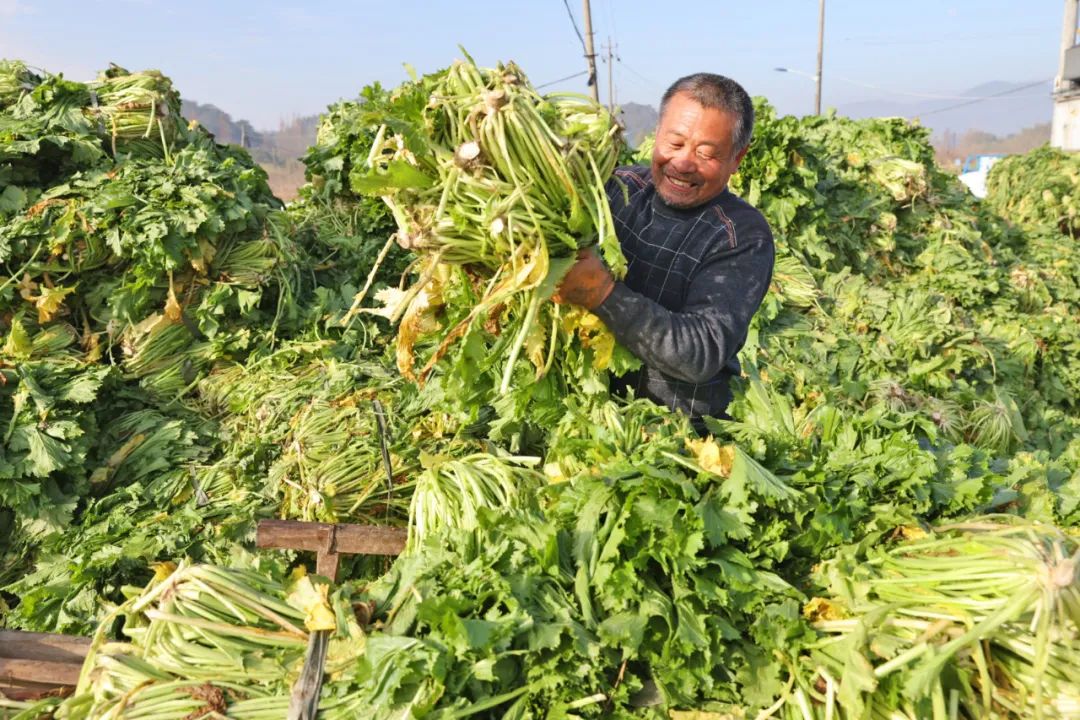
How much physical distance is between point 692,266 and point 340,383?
2.11 meters

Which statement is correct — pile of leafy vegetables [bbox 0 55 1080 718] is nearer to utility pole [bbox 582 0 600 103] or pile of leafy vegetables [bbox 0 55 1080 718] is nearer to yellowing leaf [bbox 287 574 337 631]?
yellowing leaf [bbox 287 574 337 631]

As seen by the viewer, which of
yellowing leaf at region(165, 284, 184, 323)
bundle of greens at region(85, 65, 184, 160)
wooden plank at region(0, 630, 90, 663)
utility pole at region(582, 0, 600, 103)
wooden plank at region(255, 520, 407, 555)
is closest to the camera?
Answer: wooden plank at region(0, 630, 90, 663)

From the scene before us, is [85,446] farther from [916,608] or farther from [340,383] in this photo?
[916,608]

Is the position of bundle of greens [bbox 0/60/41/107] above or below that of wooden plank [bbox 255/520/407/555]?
above

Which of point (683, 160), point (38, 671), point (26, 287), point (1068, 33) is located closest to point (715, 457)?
point (683, 160)

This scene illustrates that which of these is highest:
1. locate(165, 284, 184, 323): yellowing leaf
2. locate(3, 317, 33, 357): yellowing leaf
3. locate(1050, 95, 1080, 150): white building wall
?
locate(1050, 95, 1080, 150): white building wall

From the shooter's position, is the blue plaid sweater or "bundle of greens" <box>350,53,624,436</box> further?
the blue plaid sweater

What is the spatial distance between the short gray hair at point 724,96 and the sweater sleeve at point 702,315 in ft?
1.21

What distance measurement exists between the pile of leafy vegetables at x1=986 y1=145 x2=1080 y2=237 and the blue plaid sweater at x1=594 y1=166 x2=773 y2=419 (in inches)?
461

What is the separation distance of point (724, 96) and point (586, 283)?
933 mm

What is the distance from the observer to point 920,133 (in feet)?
31.8

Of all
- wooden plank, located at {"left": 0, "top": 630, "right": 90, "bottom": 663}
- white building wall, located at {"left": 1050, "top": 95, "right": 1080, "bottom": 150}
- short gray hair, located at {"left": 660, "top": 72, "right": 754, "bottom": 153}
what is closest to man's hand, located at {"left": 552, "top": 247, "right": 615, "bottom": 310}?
short gray hair, located at {"left": 660, "top": 72, "right": 754, "bottom": 153}

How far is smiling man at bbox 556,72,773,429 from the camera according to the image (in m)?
2.37

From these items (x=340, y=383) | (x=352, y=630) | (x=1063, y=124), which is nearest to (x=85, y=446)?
(x=340, y=383)
